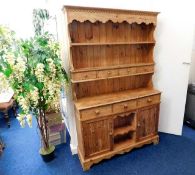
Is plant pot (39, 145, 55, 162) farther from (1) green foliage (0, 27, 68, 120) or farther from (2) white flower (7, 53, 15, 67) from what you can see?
(2) white flower (7, 53, 15, 67)

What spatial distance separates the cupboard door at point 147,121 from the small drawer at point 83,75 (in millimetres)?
799

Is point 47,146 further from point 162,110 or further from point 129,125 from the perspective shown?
point 162,110

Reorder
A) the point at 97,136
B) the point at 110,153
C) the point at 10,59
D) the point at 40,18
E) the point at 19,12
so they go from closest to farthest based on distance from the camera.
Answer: the point at 10,59 → the point at 97,136 → the point at 110,153 → the point at 40,18 → the point at 19,12

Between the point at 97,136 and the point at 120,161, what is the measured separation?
50 cm

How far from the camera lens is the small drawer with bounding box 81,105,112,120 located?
71.5 inches

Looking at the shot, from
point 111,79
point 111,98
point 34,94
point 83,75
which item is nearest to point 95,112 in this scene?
point 111,98

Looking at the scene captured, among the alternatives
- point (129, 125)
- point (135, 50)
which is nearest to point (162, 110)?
point (129, 125)

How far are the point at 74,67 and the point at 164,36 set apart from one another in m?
1.38

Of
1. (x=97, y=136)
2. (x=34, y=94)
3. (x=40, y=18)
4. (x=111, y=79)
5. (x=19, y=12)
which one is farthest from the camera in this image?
(x=19, y=12)

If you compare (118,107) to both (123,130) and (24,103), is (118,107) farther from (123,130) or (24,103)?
(24,103)

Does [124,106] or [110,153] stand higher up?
[124,106]

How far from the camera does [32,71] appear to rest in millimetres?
1606

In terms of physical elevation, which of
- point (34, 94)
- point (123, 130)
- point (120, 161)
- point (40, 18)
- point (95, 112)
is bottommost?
point (120, 161)

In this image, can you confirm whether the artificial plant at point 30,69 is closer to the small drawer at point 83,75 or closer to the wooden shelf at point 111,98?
the small drawer at point 83,75
